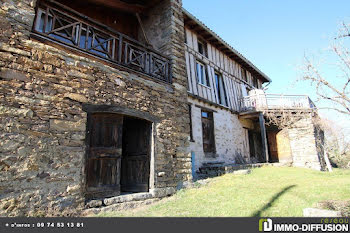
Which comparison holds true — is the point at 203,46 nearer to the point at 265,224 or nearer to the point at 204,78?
the point at 204,78

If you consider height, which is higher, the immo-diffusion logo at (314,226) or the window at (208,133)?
the window at (208,133)

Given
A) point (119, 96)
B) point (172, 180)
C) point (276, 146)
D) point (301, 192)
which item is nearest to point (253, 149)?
point (276, 146)

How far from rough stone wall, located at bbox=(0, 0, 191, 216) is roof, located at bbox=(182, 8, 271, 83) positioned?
20.8 feet

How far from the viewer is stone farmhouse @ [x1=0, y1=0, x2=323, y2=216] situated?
3.23 m

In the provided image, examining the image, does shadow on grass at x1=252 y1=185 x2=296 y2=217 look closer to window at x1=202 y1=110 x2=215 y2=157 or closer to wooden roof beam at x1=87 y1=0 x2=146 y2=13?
window at x1=202 y1=110 x2=215 y2=157

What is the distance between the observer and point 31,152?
10.7 feet

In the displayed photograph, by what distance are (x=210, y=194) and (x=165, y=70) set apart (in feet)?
11.6

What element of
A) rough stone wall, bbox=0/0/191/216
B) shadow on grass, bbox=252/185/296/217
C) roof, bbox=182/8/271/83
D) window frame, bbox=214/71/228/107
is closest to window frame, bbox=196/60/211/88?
window frame, bbox=214/71/228/107

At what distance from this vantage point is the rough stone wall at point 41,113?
3109 mm

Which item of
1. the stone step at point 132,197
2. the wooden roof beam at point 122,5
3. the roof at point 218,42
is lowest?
the stone step at point 132,197

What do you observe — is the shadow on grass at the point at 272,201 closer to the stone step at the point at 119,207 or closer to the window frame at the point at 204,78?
the stone step at the point at 119,207

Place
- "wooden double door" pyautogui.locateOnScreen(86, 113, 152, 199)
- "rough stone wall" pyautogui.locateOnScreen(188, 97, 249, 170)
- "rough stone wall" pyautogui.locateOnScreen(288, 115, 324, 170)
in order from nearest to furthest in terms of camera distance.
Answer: "wooden double door" pyautogui.locateOnScreen(86, 113, 152, 199) → "rough stone wall" pyautogui.locateOnScreen(188, 97, 249, 170) → "rough stone wall" pyautogui.locateOnScreen(288, 115, 324, 170)

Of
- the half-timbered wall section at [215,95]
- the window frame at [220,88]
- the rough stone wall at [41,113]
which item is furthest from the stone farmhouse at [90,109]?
the window frame at [220,88]

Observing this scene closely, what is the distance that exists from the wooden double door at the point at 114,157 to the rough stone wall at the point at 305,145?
1062 centimetres
